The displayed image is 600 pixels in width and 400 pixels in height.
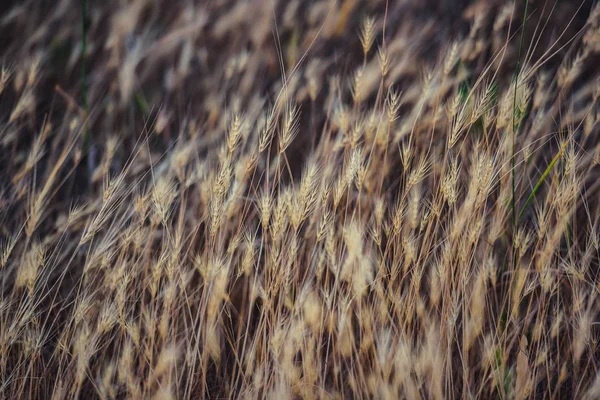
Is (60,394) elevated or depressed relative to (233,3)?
depressed

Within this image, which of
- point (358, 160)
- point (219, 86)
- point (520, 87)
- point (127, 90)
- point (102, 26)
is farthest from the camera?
point (102, 26)

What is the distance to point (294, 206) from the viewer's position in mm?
1089

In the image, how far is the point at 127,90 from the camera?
154cm

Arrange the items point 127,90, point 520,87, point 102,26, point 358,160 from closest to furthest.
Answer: point 358,160 < point 520,87 < point 127,90 < point 102,26

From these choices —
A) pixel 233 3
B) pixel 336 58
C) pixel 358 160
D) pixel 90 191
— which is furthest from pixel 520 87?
pixel 90 191

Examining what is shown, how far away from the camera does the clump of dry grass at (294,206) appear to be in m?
1.11

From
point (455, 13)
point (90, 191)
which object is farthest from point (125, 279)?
point (455, 13)

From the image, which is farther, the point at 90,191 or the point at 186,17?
the point at 186,17

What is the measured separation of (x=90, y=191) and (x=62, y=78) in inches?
18.4

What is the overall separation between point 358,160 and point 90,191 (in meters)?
0.93

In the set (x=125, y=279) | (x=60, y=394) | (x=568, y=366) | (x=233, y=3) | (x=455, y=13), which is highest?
(x=233, y=3)

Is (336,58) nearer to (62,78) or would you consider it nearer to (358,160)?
(358,160)

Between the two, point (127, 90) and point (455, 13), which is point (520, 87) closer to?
point (455, 13)

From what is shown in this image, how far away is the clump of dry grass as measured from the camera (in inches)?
43.6
